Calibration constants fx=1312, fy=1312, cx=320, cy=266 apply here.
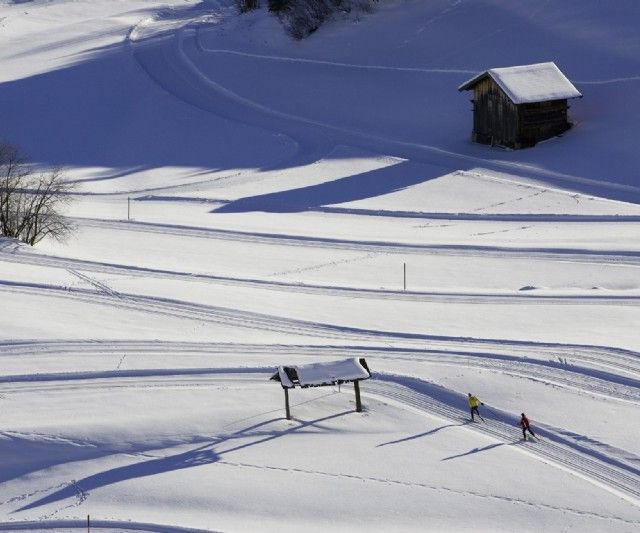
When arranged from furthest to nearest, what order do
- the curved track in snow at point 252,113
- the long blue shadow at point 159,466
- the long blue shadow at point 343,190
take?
the curved track in snow at point 252,113
the long blue shadow at point 343,190
the long blue shadow at point 159,466

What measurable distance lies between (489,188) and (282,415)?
2082 centimetres

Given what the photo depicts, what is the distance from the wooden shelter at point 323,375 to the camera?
2836 cm

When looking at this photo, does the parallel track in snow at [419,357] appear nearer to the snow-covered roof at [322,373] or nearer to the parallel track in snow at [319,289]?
the snow-covered roof at [322,373]

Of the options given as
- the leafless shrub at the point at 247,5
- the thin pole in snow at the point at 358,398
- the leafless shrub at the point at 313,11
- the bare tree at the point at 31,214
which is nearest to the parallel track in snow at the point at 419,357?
the thin pole in snow at the point at 358,398

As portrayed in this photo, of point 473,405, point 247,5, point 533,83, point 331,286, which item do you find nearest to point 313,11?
point 247,5

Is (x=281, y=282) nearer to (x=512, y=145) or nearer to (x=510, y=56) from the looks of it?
(x=512, y=145)

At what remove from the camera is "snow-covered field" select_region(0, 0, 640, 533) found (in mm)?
25453

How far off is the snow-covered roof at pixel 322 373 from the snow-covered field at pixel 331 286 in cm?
81

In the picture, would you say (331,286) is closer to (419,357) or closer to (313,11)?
(419,357)

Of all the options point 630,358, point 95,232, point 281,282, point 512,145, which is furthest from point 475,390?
point 512,145

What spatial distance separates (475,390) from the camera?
2953 cm

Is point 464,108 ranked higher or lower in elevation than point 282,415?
higher

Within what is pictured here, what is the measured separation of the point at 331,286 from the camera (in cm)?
3706

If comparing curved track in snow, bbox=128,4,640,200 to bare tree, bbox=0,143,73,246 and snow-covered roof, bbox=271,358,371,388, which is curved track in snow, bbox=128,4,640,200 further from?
snow-covered roof, bbox=271,358,371,388
